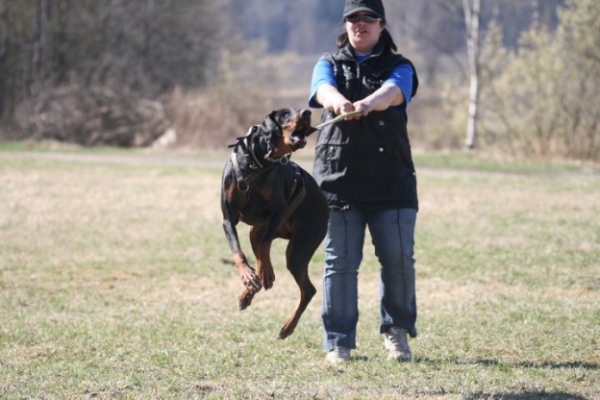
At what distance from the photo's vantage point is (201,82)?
4128 centimetres

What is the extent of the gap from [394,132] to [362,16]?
72 centimetres

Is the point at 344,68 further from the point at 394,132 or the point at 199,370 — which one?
the point at 199,370

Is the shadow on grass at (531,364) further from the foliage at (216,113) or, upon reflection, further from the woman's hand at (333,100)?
the foliage at (216,113)

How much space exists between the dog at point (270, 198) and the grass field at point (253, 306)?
67cm

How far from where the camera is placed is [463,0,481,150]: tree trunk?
2919cm

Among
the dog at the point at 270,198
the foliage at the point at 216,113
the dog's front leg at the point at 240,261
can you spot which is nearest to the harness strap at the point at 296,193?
the dog at the point at 270,198

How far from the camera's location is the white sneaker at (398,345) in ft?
19.9

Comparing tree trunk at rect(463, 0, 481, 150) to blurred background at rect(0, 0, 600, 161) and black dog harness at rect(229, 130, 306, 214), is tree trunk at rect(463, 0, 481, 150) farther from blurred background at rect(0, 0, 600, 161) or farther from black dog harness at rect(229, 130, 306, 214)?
black dog harness at rect(229, 130, 306, 214)

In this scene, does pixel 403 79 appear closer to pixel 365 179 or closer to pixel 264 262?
pixel 365 179

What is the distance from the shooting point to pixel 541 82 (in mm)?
26125

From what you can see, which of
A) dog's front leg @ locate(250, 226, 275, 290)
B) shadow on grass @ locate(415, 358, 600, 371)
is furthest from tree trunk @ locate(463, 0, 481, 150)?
dog's front leg @ locate(250, 226, 275, 290)

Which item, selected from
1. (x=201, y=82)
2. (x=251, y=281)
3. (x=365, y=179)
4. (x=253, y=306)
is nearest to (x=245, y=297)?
(x=251, y=281)

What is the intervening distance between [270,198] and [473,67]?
83.0 ft

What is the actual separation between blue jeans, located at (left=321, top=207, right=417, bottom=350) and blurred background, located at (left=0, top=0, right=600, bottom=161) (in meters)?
19.4
